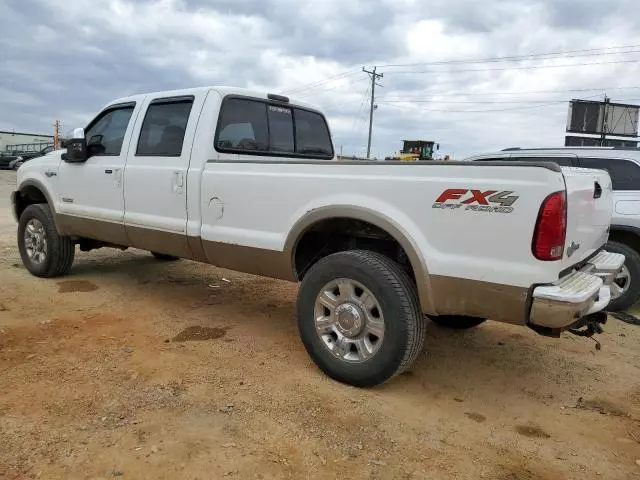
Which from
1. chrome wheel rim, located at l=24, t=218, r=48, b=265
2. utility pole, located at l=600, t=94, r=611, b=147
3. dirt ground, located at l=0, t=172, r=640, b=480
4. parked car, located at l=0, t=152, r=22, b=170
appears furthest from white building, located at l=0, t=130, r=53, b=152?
dirt ground, located at l=0, t=172, r=640, b=480

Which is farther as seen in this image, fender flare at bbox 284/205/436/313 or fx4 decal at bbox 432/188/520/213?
fender flare at bbox 284/205/436/313

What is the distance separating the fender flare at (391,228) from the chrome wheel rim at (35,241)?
3.82 meters

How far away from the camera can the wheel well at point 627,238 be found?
589cm

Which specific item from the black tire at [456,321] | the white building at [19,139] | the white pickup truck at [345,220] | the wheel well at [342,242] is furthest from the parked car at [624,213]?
the white building at [19,139]

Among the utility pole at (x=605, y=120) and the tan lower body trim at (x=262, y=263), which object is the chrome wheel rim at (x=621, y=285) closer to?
the tan lower body trim at (x=262, y=263)

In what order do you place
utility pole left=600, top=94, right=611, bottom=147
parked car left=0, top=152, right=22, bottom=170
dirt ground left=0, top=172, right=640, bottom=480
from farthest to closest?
parked car left=0, top=152, right=22, bottom=170, utility pole left=600, top=94, right=611, bottom=147, dirt ground left=0, top=172, right=640, bottom=480

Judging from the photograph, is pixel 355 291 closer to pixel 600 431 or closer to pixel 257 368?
pixel 257 368

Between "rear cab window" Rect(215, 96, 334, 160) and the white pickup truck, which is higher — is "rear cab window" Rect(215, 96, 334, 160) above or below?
above

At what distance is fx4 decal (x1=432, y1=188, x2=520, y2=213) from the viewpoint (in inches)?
106

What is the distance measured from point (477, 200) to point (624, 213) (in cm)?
406

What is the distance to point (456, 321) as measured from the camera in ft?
15.2

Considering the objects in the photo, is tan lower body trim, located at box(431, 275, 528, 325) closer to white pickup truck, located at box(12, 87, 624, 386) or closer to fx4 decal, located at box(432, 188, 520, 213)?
white pickup truck, located at box(12, 87, 624, 386)

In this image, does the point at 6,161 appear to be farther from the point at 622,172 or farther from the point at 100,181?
the point at 622,172

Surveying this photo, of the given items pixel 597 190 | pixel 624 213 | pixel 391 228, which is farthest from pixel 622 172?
pixel 391 228
